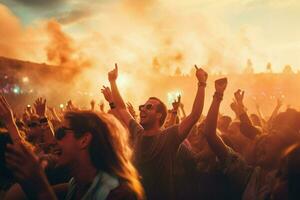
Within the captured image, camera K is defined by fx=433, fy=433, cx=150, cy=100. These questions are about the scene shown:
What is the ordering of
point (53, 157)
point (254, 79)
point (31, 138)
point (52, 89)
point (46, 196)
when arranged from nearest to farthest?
1. point (46, 196)
2. point (53, 157)
3. point (31, 138)
4. point (52, 89)
5. point (254, 79)

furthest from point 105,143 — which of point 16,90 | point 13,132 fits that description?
point 16,90

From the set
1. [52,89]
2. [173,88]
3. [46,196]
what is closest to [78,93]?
[52,89]

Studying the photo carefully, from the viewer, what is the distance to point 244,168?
16.1 ft

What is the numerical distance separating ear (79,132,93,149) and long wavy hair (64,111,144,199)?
0.07ft

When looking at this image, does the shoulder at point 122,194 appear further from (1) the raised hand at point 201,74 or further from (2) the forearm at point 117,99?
(2) the forearm at point 117,99

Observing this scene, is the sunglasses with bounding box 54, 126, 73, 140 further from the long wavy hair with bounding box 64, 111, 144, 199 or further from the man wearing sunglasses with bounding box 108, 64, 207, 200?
the man wearing sunglasses with bounding box 108, 64, 207, 200

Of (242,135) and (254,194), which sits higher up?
(242,135)

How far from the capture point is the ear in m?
3.28

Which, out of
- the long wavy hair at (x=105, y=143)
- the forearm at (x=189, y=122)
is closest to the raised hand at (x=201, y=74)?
the forearm at (x=189, y=122)

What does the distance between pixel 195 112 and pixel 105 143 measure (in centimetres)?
211

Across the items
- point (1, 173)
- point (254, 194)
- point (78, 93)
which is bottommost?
point (254, 194)

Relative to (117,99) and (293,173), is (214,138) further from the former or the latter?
(293,173)

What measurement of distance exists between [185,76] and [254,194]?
75.3 metres

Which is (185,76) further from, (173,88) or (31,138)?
(31,138)
